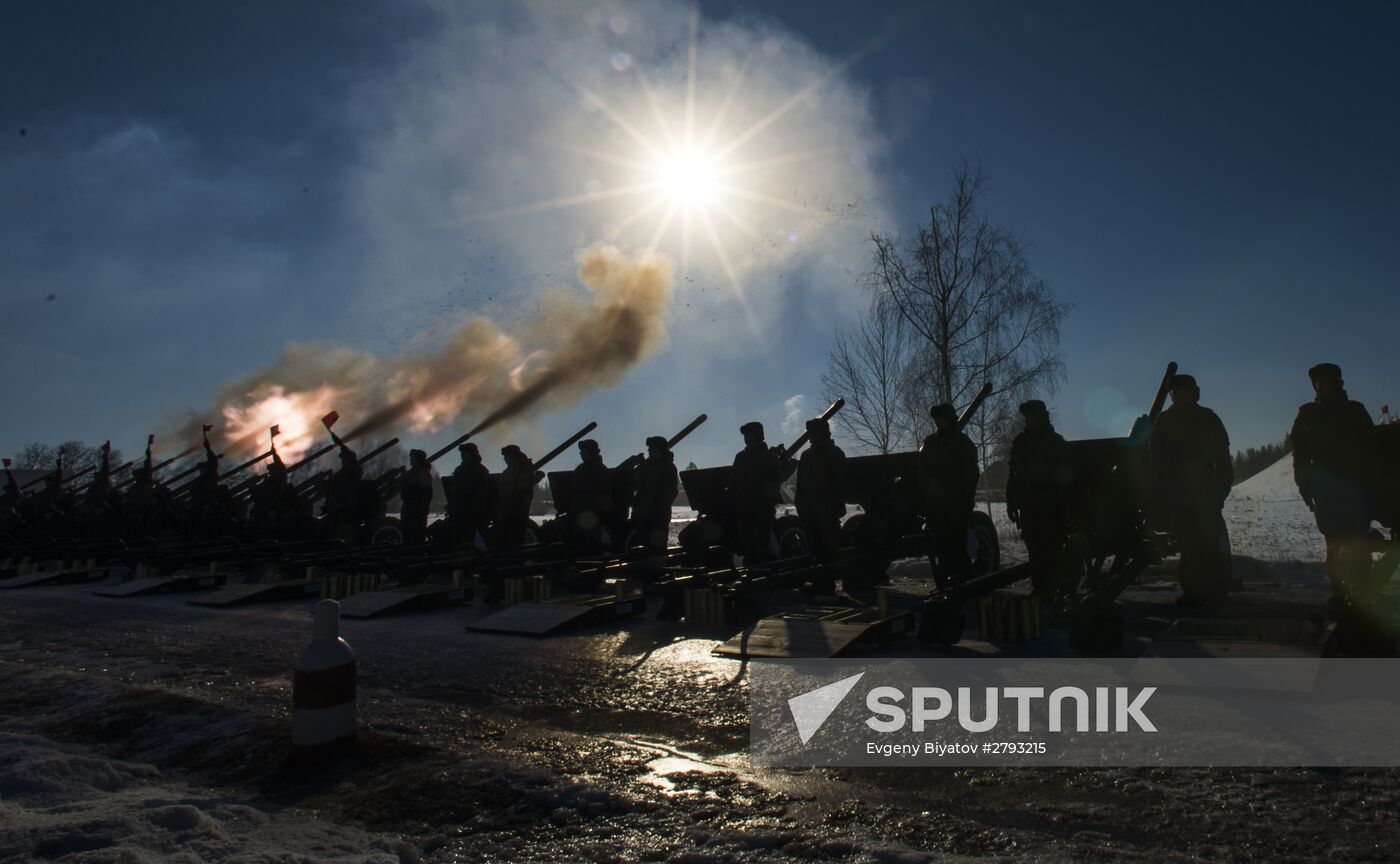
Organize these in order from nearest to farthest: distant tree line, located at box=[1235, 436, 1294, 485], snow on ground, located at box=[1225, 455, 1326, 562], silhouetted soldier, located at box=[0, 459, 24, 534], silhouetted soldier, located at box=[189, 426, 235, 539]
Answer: snow on ground, located at box=[1225, 455, 1326, 562]
silhouetted soldier, located at box=[189, 426, 235, 539]
silhouetted soldier, located at box=[0, 459, 24, 534]
distant tree line, located at box=[1235, 436, 1294, 485]

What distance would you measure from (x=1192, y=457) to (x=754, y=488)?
4.61m

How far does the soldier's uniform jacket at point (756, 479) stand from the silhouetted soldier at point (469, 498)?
5446 mm

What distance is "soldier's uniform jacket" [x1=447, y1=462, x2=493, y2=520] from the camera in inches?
558

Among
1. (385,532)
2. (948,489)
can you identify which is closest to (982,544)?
(948,489)

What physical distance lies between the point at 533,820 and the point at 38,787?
214cm

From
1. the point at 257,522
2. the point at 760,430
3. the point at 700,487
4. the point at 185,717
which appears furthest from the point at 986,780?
the point at 257,522

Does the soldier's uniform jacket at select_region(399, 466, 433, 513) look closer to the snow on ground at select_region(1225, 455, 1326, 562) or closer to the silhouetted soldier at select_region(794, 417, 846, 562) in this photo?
the silhouetted soldier at select_region(794, 417, 846, 562)

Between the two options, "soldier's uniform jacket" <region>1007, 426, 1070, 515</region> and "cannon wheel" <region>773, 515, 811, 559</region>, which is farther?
"cannon wheel" <region>773, 515, 811, 559</region>

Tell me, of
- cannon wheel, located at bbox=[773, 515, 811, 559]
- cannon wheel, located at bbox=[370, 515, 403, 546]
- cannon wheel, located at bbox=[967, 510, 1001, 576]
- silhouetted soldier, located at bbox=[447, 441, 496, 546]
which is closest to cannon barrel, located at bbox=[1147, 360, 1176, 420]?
cannon wheel, located at bbox=[967, 510, 1001, 576]

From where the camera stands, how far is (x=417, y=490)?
15.4m

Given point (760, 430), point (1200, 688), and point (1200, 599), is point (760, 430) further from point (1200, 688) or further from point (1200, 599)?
point (1200, 688)

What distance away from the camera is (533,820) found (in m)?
3.17

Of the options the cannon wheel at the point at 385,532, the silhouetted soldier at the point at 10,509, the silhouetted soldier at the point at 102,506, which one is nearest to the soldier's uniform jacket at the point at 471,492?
the cannon wheel at the point at 385,532

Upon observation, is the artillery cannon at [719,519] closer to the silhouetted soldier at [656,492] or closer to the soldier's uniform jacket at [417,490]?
the silhouetted soldier at [656,492]
